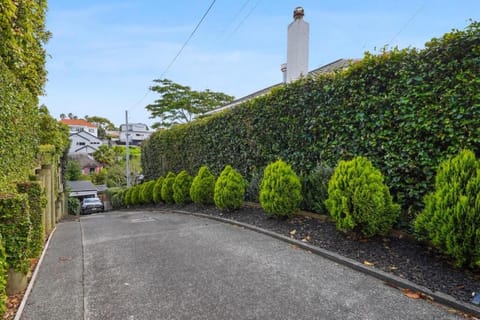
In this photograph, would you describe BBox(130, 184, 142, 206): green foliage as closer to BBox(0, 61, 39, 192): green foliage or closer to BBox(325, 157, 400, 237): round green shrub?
BBox(0, 61, 39, 192): green foliage

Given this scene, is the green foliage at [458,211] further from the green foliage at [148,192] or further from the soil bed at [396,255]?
the green foliage at [148,192]

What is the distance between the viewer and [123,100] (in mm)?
21141

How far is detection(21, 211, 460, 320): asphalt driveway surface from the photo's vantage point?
7.54 feet

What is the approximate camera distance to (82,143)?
163ft

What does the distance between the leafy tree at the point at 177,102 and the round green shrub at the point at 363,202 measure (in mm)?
22916

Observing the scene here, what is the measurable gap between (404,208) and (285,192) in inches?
71.9

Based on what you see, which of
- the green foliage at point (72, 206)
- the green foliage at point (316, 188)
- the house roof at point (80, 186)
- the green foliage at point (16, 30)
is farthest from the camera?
the house roof at point (80, 186)

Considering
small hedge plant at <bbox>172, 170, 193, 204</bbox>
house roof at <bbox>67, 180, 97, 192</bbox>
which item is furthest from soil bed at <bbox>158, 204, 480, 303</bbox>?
house roof at <bbox>67, 180, 97, 192</bbox>

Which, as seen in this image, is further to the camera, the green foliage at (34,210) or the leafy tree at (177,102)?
the leafy tree at (177,102)

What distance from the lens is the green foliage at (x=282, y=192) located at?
475cm

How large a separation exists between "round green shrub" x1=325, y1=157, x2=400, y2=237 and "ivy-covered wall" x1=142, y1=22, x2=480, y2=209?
42cm

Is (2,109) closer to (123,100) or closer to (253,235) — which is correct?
(253,235)

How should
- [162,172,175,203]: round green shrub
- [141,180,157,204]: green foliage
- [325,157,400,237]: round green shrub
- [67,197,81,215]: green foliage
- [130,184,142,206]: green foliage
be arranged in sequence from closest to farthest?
[325,157,400,237]: round green shrub → [162,172,175,203]: round green shrub → [141,180,157,204]: green foliage → [130,184,142,206]: green foliage → [67,197,81,215]: green foliage

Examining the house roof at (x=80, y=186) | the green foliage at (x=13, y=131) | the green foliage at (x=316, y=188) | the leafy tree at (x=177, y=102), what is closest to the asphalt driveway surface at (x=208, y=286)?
the green foliage at (x=316, y=188)
